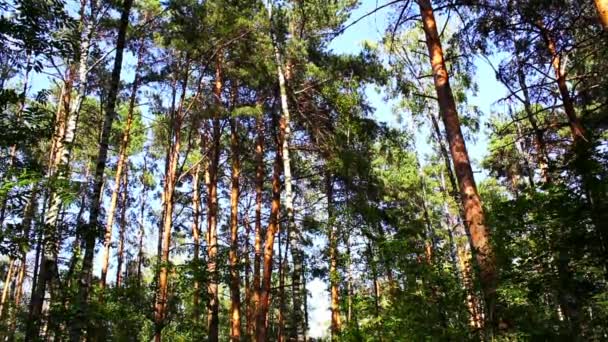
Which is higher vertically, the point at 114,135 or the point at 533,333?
the point at 114,135

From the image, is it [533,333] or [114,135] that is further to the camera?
[114,135]

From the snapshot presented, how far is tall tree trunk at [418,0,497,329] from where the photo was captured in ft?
19.5

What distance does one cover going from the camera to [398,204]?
25219 millimetres

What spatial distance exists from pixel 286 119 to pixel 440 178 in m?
16.4

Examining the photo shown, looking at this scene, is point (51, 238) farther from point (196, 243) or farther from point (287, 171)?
point (196, 243)

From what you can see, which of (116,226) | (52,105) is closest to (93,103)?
(52,105)

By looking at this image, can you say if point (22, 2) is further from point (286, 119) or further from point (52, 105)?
point (52, 105)

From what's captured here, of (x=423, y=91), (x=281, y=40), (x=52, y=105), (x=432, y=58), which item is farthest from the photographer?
(x=52, y=105)

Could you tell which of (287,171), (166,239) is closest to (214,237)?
(166,239)

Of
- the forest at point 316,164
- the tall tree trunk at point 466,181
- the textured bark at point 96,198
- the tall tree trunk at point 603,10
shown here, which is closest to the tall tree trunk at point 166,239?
the forest at point 316,164

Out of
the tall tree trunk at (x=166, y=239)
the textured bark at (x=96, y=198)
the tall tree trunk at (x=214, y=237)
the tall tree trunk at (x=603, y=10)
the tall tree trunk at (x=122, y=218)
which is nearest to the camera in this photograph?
the tall tree trunk at (x=603, y=10)

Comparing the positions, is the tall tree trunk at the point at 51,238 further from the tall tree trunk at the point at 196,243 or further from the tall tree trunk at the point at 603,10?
the tall tree trunk at the point at 603,10

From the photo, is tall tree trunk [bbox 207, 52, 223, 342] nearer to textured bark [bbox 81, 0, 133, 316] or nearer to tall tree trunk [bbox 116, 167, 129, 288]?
textured bark [bbox 81, 0, 133, 316]

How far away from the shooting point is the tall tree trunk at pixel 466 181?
Result: 5.94 m
